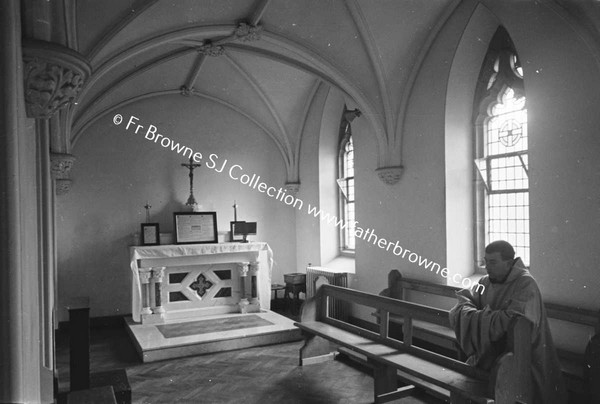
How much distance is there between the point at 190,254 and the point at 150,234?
37.5 inches

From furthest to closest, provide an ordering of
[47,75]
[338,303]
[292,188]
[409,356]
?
1. [292,188]
2. [338,303]
3. [409,356]
4. [47,75]

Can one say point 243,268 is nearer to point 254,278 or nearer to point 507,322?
point 254,278

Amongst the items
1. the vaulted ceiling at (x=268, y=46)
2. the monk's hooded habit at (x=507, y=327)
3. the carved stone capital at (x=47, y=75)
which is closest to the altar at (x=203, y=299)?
the vaulted ceiling at (x=268, y=46)

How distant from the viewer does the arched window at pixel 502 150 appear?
619cm

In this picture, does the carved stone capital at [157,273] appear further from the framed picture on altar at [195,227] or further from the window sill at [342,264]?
the window sill at [342,264]

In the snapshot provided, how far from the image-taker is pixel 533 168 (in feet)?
18.2

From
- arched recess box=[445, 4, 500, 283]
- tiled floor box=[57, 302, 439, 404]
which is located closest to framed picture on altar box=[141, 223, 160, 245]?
tiled floor box=[57, 302, 439, 404]

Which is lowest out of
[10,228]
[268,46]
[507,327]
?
[507,327]

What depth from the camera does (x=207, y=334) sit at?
24.9 ft

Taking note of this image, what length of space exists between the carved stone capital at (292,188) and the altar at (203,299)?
1.84m

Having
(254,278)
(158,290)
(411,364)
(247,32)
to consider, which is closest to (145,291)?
(158,290)

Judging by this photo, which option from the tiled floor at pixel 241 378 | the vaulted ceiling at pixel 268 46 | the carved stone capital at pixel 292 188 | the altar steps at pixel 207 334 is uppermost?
the vaulted ceiling at pixel 268 46

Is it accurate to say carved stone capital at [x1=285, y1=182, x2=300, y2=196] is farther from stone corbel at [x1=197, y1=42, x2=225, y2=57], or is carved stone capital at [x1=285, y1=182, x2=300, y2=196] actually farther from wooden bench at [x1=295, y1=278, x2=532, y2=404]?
wooden bench at [x1=295, y1=278, x2=532, y2=404]

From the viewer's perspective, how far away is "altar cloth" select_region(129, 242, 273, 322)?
334 inches
